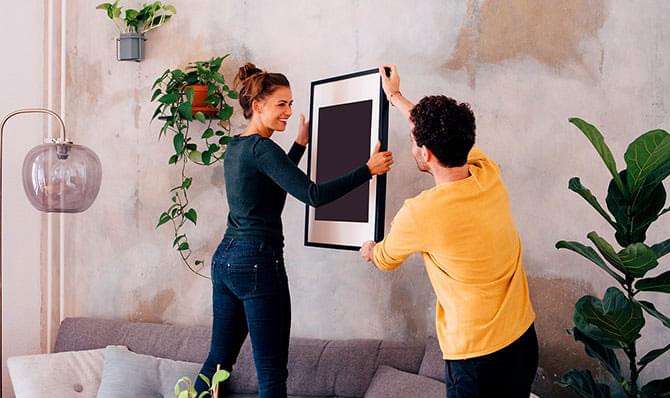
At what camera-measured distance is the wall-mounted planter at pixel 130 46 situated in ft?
14.4

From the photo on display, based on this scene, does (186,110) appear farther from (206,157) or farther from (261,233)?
(261,233)

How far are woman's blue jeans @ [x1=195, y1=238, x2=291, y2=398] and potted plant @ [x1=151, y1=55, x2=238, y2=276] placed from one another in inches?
40.7

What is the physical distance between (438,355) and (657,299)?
2.73ft

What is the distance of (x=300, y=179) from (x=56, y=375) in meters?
1.52

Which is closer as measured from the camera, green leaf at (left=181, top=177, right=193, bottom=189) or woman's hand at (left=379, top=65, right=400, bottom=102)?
woman's hand at (left=379, top=65, right=400, bottom=102)

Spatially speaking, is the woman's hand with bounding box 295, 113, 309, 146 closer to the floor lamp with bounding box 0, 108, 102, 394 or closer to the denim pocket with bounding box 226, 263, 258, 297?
the denim pocket with bounding box 226, 263, 258, 297

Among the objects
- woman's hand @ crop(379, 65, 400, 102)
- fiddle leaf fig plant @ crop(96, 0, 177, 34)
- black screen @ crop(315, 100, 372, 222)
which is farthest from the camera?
fiddle leaf fig plant @ crop(96, 0, 177, 34)

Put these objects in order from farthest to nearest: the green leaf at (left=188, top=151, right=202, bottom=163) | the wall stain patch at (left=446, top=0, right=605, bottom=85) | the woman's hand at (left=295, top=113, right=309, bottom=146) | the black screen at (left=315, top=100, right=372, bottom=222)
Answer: the green leaf at (left=188, top=151, right=202, bottom=163) < the woman's hand at (left=295, top=113, right=309, bottom=146) < the wall stain patch at (left=446, top=0, right=605, bottom=85) < the black screen at (left=315, top=100, right=372, bottom=222)

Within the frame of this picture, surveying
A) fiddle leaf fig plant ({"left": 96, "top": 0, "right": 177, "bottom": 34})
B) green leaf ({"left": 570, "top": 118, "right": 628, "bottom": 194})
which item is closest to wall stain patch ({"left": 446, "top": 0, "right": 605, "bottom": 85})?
green leaf ({"left": 570, "top": 118, "right": 628, "bottom": 194})

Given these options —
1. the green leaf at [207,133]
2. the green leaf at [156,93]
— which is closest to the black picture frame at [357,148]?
the green leaf at [207,133]

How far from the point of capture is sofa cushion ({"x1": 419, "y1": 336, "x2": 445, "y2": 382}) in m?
3.43

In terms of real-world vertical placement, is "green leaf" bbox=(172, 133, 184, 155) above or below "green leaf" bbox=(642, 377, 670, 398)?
above

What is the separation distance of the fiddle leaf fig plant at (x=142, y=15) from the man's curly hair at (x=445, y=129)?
2141 mm

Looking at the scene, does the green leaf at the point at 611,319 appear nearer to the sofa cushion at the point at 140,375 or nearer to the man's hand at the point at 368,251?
the man's hand at the point at 368,251
